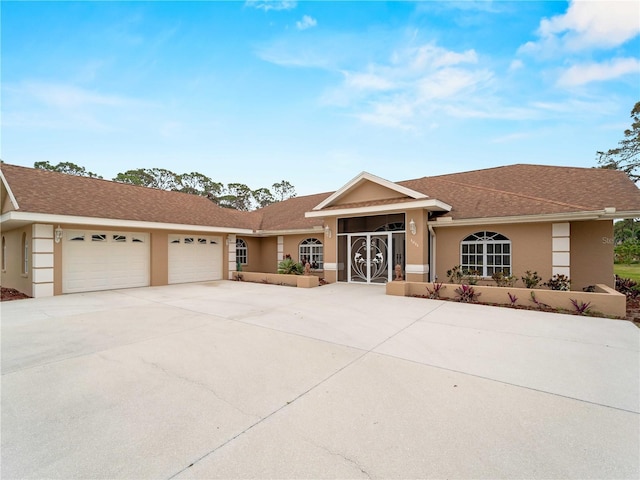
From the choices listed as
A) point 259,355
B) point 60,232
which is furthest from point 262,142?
point 259,355

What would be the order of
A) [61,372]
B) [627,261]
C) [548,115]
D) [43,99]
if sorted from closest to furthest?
[61,372] → [43,99] → [548,115] → [627,261]

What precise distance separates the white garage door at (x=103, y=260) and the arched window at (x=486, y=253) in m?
14.5

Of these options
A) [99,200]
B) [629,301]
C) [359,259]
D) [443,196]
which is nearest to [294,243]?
[359,259]

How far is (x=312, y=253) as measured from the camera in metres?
16.9

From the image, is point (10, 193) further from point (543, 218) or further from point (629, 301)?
point (629, 301)

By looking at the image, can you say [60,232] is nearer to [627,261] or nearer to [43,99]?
[43,99]

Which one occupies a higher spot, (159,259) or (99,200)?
(99,200)

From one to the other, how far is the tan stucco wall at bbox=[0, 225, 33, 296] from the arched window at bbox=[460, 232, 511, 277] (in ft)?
56.7

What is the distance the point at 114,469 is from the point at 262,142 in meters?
18.6

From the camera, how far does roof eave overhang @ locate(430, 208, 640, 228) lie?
381 inches

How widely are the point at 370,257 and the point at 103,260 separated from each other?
464 inches

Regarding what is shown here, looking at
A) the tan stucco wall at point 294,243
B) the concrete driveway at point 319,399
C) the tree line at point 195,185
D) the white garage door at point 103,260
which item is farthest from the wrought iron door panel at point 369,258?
the tree line at point 195,185

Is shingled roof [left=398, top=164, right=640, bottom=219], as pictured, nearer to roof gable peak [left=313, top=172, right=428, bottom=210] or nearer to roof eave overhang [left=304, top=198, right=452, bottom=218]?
roof eave overhang [left=304, top=198, right=452, bottom=218]

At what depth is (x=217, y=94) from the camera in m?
14.1
